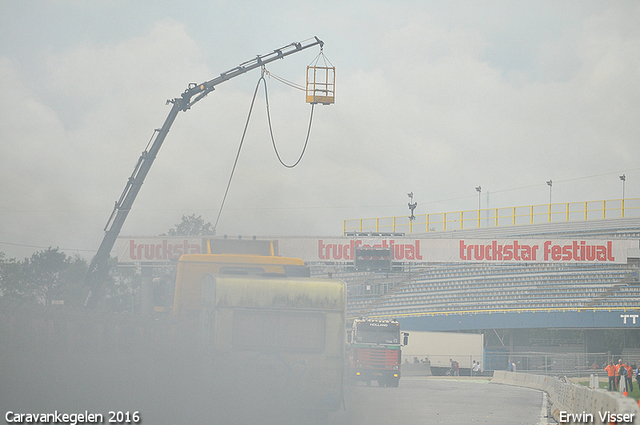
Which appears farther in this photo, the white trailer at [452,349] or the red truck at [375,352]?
the white trailer at [452,349]

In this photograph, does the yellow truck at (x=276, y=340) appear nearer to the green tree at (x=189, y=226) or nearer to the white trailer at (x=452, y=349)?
the white trailer at (x=452, y=349)

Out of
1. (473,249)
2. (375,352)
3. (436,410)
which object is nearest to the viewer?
(436,410)

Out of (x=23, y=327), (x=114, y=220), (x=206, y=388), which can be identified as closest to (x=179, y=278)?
(x=206, y=388)

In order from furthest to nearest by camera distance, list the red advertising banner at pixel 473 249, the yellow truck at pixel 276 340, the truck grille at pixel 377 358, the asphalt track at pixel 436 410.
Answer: the red advertising banner at pixel 473 249
the truck grille at pixel 377 358
the asphalt track at pixel 436 410
the yellow truck at pixel 276 340

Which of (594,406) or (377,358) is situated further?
(377,358)

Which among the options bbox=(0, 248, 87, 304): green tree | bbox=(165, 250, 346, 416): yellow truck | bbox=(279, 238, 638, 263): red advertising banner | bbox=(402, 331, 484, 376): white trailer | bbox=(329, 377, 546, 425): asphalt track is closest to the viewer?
bbox=(165, 250, 346, 416): yellow truck

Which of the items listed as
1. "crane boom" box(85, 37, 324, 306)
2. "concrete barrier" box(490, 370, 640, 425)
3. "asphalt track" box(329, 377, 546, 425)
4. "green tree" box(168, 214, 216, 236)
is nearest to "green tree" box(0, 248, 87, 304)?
"green tree" box(168, 214, 216, 236)

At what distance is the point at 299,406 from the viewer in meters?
13.8

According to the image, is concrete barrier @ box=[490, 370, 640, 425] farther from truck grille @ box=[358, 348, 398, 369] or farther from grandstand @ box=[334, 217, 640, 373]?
grandstand @ box=[334, 217, 640, 373]

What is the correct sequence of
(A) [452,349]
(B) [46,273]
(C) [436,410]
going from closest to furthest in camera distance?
(C) [436,410]
(A) [452,349]
(B) [46,273]

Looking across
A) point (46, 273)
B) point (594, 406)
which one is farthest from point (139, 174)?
point (46, 273)

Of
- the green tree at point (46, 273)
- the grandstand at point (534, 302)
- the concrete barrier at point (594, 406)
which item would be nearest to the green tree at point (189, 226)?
the green tree at point (46, 273)

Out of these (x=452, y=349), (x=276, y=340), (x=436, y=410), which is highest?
(x=276, y=340)

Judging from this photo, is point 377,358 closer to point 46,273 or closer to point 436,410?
point 436,410
